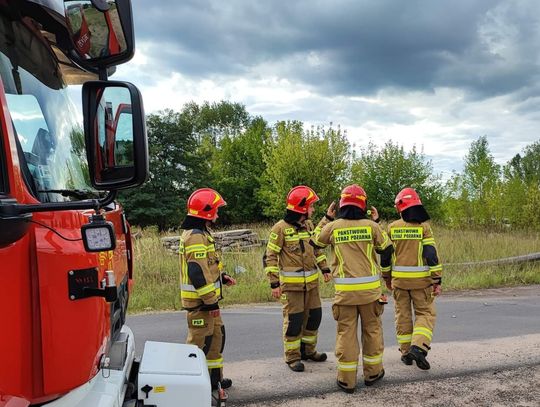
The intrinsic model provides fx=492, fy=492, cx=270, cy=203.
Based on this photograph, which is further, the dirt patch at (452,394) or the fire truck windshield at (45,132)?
the dirt patch at (452,394)

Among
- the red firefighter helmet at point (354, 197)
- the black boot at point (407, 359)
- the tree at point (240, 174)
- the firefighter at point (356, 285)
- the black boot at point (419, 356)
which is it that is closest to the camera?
the firefighter at point (356, 285)

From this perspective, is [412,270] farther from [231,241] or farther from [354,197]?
[231,241]

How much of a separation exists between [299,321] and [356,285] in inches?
34.3

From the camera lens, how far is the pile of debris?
14.1m

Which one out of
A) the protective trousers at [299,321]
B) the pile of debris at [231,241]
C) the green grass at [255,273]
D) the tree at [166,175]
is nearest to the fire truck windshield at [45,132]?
the protective trousers at [299,321]

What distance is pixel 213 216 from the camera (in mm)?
4676

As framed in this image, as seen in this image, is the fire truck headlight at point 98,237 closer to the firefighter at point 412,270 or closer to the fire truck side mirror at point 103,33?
the fire truck side mirror at point 103,33

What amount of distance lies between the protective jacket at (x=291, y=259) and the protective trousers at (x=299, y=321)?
11 cm

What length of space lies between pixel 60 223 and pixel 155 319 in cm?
674

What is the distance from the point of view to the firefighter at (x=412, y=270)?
214 inches

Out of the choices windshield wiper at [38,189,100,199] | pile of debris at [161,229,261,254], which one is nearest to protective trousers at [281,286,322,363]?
windshield wiper at [38,189,100,199]

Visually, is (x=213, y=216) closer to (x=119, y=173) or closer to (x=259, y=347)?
(x=259, y=347)

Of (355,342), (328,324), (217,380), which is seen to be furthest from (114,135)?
(328,324)

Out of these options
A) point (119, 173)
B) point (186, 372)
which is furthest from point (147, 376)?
point (119, 173)
